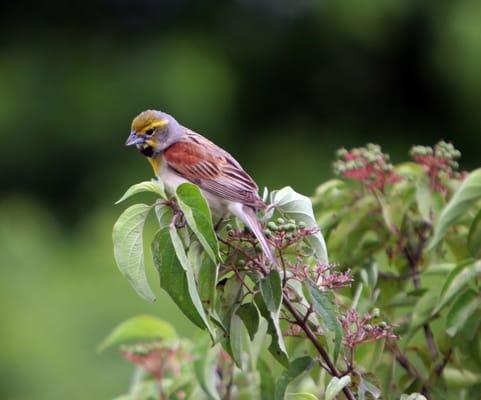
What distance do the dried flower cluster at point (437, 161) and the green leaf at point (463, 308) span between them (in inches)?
14.4

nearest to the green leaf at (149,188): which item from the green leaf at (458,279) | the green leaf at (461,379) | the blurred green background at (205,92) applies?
the green leaf at (458,279)

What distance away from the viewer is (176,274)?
179 cm

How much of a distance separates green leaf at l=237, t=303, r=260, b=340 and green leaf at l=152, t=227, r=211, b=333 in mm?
145

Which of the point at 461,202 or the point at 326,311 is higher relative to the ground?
the point at 461,202

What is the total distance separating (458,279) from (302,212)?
374 mm

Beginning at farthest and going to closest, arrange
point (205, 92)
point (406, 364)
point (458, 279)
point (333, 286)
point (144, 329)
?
point (205, 92), point (144, 329), point (406, 364), point (458, 279), point (333, 286)

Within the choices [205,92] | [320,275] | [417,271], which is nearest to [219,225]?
[417,271]

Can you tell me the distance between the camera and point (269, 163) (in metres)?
9.83

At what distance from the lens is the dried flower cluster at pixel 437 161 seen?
245 cm

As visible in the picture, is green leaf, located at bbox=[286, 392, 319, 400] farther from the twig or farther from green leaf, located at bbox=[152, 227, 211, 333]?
the twig

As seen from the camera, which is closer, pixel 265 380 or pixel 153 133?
pixel 265 380

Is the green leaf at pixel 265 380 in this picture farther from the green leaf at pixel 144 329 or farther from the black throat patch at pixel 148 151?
the black throat patch at pixel 148 151

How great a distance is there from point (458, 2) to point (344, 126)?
1.78 metres

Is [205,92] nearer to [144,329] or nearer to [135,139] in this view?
[135,139]
